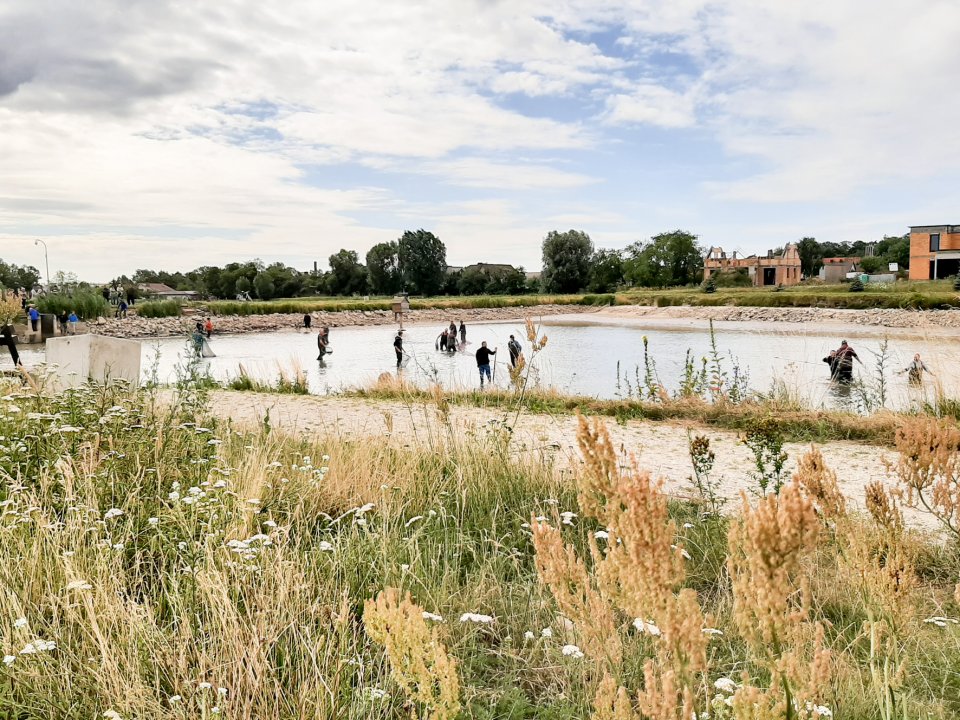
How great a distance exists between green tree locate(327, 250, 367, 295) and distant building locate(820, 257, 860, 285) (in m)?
69.8

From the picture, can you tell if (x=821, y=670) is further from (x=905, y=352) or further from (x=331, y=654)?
(x=905, y=352)

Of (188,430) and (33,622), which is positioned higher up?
(188,430)

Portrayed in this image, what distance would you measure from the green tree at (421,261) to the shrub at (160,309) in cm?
5423

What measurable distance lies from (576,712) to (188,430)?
4673 mm

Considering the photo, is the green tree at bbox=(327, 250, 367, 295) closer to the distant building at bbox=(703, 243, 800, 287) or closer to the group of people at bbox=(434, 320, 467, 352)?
the distant building at bbox=(703, 243, 800, 287)

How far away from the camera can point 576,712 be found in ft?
10.2

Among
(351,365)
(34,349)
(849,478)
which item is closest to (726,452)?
Result: (849,478)

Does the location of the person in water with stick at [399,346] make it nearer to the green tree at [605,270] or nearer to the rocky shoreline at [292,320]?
the rocky shoreline at [292,320]

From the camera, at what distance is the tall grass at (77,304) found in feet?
128

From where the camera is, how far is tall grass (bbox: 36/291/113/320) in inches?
1542

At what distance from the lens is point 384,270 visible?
371ft

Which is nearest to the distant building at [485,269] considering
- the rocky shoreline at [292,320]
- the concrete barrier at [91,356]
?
the rocky shoreline at [292,320]

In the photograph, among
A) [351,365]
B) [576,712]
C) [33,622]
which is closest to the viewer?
[576,712]

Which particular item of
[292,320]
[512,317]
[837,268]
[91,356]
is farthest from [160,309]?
[837,268]
